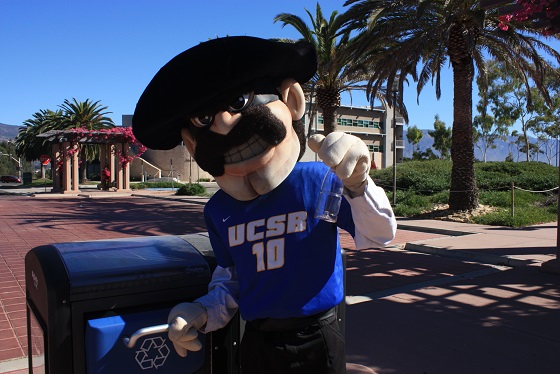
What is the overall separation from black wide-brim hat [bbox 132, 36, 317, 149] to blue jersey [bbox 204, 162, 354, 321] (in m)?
0.43

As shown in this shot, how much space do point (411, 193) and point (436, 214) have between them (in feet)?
13.7

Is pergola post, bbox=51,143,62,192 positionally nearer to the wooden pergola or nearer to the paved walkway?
the wooden pergola

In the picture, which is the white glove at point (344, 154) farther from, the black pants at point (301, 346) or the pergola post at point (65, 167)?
the pergola post at point (65, 167)

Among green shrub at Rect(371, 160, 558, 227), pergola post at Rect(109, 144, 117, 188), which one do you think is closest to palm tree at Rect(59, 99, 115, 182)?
pergola post at Rect(109, 144, 117, 188)

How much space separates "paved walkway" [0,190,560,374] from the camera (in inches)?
151

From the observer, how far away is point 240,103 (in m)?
1.94

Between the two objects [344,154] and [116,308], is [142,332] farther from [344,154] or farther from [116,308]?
[344,154]

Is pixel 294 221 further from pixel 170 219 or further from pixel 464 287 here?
pixel 170 219

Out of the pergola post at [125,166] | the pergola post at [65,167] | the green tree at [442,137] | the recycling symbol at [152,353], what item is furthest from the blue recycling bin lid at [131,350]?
the green tree at [442,137]

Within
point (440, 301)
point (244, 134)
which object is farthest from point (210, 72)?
point (440, 301)

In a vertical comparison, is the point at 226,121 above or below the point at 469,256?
above

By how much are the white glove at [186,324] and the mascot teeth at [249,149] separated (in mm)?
614

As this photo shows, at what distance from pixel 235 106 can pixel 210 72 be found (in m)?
0.16

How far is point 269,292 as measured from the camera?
1870 mm
